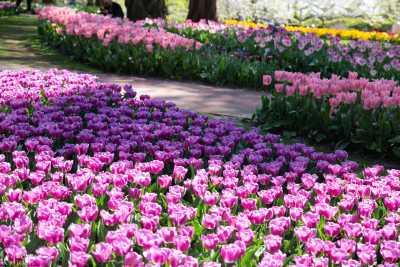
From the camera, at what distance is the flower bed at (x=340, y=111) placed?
5.14 meters

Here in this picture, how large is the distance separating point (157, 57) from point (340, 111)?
15.0ft

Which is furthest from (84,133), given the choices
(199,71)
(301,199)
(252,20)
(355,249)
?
(252,20)

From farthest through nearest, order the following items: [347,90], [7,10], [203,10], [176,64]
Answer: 1. [7,10]
2. [203,10]
3. [176,64]
4. [347,90]

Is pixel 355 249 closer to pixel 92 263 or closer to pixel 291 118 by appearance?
pixel 92 263

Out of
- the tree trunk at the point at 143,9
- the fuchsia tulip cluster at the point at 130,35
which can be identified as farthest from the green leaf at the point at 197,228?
the tree trunk at the point at 143,9

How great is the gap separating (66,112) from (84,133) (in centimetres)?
109

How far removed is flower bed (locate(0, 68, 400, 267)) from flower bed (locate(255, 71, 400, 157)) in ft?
2.31

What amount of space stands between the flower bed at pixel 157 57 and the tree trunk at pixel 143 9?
201 inches

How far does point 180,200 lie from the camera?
11.4ft

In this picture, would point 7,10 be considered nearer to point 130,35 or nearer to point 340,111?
point 130,35

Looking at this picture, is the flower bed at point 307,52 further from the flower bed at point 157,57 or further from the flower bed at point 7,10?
the flower bed at point 7,10

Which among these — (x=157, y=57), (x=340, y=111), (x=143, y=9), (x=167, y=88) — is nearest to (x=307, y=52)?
(x=157, y=57)

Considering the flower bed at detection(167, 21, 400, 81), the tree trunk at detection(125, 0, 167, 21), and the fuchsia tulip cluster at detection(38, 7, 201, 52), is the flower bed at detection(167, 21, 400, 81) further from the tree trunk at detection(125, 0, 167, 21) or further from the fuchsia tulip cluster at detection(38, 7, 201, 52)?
the tree trunk at detection(125, 0, 167, 21)

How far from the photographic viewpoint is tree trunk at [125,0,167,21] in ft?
53.3
